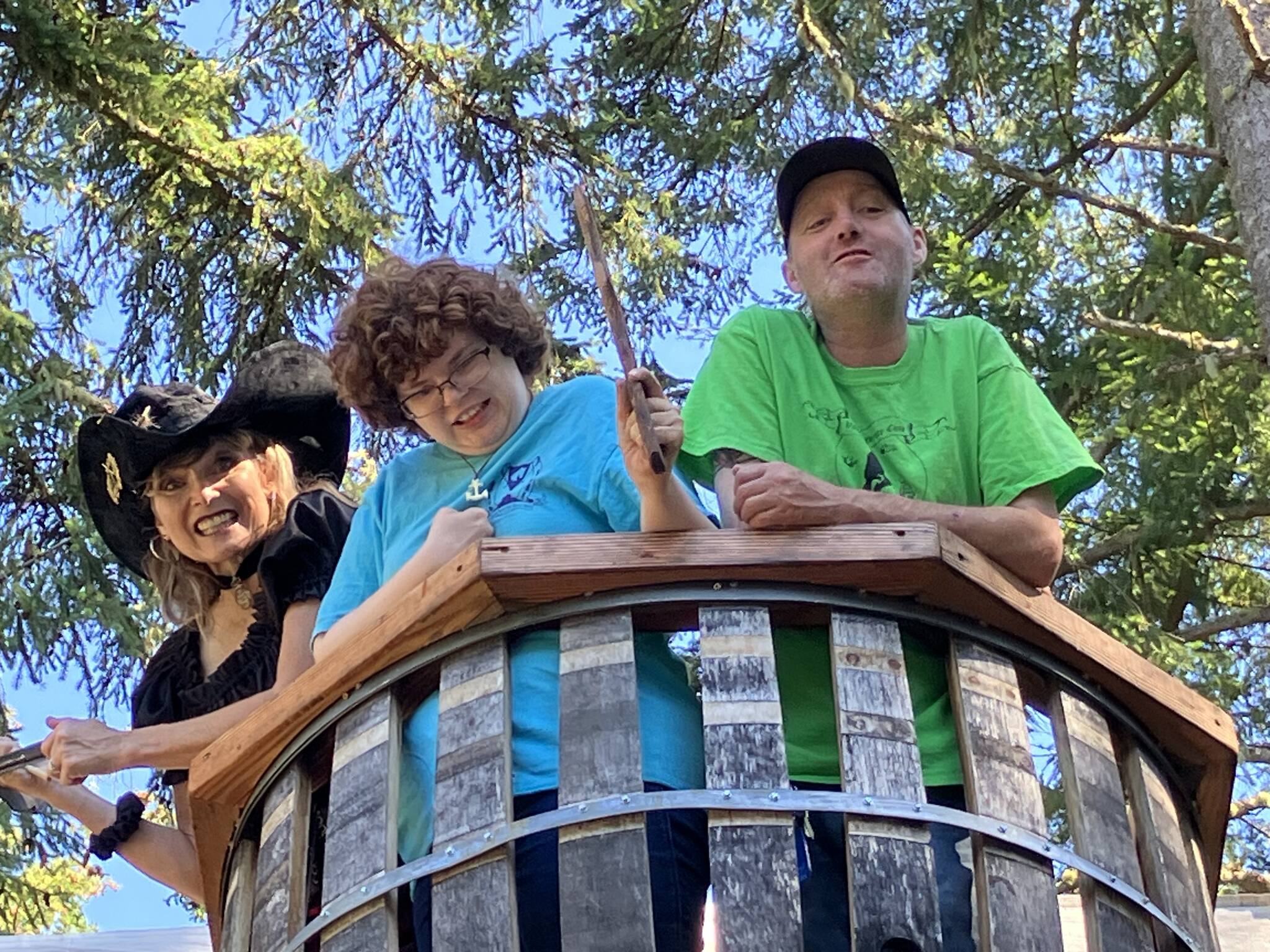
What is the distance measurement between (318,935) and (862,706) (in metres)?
0.72

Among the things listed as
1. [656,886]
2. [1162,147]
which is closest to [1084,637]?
[656,886]

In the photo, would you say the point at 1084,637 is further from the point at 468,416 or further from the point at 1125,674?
the point at 468,416

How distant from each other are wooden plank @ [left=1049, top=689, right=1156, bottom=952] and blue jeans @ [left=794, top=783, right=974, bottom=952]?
0.14 meters

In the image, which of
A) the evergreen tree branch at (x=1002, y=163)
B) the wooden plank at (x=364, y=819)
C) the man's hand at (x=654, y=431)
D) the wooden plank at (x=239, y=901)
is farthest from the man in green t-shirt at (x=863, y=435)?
the evergreen tree branch at (x=1002, y=163)

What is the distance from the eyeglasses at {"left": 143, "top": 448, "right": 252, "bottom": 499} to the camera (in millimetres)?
3617

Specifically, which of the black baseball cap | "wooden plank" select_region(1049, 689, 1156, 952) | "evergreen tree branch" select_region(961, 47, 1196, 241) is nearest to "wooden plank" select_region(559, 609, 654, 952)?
"wooden plank" select_region(1049, 689, 1156, 952)

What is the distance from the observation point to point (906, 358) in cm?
290

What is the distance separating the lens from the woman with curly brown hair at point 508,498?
7.59 ft

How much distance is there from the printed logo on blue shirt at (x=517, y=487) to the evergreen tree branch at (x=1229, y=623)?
3.80 meters

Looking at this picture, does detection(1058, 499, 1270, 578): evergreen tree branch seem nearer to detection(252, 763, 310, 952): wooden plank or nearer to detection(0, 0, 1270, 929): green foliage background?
detection(0, 0, 1270, 929): green foliage background

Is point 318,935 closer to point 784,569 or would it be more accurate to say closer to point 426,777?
point 426,777

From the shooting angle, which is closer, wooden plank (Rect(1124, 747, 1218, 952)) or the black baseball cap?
wooden plank (Rect(1124, 747, 1218, 952))

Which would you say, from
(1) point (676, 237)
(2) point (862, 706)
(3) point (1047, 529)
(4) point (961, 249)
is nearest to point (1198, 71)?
(4) point (961, 249)

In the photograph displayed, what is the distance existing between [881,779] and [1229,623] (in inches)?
175
